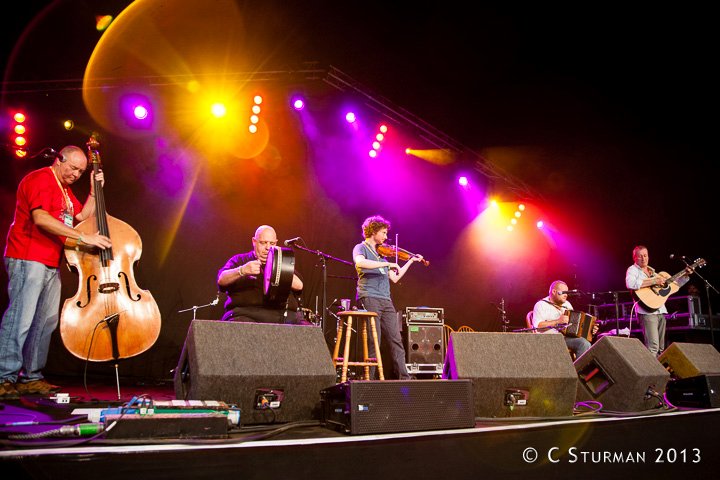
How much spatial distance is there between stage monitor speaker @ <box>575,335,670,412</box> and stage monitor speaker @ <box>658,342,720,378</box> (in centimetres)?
94

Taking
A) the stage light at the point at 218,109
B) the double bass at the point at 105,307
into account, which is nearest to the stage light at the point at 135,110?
the stage light at the point at 218,109

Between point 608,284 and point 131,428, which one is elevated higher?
point 608,284

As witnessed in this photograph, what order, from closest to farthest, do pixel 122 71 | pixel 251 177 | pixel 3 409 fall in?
pixel 3 409 < pixel 122 71 < pixel 251 177

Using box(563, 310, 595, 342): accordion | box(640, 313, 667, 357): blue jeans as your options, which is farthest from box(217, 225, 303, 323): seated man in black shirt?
box(640, 313, 667, 357): blue jeans

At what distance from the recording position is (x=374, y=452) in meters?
→ 2.14

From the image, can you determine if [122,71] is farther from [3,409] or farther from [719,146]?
[719,146]

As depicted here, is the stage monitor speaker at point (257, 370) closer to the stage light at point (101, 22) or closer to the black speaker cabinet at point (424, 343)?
the black speaker cabinet at point (424, 343)

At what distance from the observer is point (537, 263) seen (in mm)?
10859

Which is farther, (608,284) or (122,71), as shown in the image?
(608,284)

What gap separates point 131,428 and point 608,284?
10777 millimetres

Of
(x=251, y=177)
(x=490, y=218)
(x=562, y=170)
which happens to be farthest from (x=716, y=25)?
(x=251, y=177)

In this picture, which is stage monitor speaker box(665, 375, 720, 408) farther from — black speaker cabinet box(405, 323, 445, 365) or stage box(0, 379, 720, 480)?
black speaker cabinet box(405, 323, 445, 365)

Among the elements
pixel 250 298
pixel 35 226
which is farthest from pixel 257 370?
pixel 35 226

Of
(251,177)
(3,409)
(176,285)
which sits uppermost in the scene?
(251,177)
